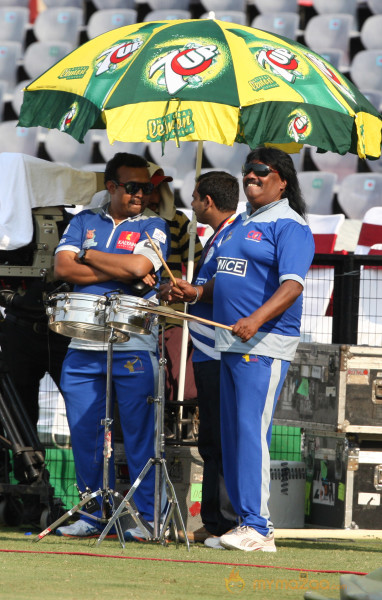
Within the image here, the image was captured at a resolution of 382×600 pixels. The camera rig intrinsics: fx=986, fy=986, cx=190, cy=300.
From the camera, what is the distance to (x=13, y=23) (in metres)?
12.1

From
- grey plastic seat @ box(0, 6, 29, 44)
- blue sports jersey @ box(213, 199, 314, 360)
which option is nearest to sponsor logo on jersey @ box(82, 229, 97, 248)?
blue sports jersey @ box(213, 199, 314, 360)

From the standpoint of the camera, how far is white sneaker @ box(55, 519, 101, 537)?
4.81 meters

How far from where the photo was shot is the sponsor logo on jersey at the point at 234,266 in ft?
14.9

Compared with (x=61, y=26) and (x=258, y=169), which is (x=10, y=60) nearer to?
(x=61, y=26)

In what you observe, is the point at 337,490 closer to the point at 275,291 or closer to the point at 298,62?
the point at 275,291

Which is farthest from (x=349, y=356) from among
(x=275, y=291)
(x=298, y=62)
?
(x=298, y=62)

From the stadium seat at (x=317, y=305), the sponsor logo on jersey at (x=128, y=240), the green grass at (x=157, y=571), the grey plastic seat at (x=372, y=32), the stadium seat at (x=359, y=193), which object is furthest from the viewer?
the grey plastic seat at (x=372, y=32)

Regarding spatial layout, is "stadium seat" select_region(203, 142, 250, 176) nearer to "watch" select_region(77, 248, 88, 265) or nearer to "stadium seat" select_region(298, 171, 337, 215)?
"stadium seat" select_region(298, 171, 337, 215)

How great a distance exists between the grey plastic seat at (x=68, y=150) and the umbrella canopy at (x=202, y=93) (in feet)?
20.8

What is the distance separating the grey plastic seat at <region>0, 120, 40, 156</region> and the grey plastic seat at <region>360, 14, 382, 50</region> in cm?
396

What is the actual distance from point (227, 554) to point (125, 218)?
5.79 feet

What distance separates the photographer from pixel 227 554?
13.9 ft

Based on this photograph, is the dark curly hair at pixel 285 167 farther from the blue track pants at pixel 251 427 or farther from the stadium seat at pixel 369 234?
the stadium seat at pixel 369 234

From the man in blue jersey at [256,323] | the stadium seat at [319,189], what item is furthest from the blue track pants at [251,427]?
the stadium seat at [319,189]
